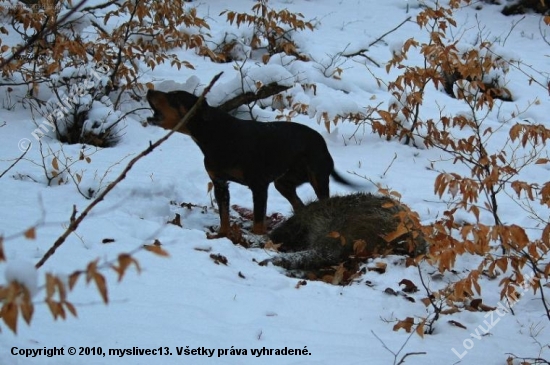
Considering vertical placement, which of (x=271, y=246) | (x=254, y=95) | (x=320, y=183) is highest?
(x=254, y=95)

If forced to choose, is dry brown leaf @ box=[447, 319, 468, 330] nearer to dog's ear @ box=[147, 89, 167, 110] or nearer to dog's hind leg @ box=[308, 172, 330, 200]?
dog's hind leg @ box=[308, 172, 330, 200]

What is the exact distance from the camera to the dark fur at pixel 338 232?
4.70 m

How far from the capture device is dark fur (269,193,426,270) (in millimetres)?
4703

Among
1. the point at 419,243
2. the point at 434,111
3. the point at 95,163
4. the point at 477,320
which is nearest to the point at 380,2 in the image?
the point at 434,111

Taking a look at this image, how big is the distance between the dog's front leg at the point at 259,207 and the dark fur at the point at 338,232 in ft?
0.59

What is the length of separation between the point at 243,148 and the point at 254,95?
8.58 feet

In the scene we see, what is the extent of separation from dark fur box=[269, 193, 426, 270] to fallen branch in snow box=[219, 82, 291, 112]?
2.92m

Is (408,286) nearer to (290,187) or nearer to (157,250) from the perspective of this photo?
(290,187)

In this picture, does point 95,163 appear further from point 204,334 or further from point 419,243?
point 204,334

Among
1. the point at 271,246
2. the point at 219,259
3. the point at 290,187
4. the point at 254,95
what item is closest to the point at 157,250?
the point at 219,259

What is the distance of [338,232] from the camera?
4.87 m

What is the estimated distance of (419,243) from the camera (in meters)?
4.79

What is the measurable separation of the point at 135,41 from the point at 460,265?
221 inches

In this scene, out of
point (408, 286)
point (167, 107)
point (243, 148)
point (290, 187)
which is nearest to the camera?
point (408, 286)
